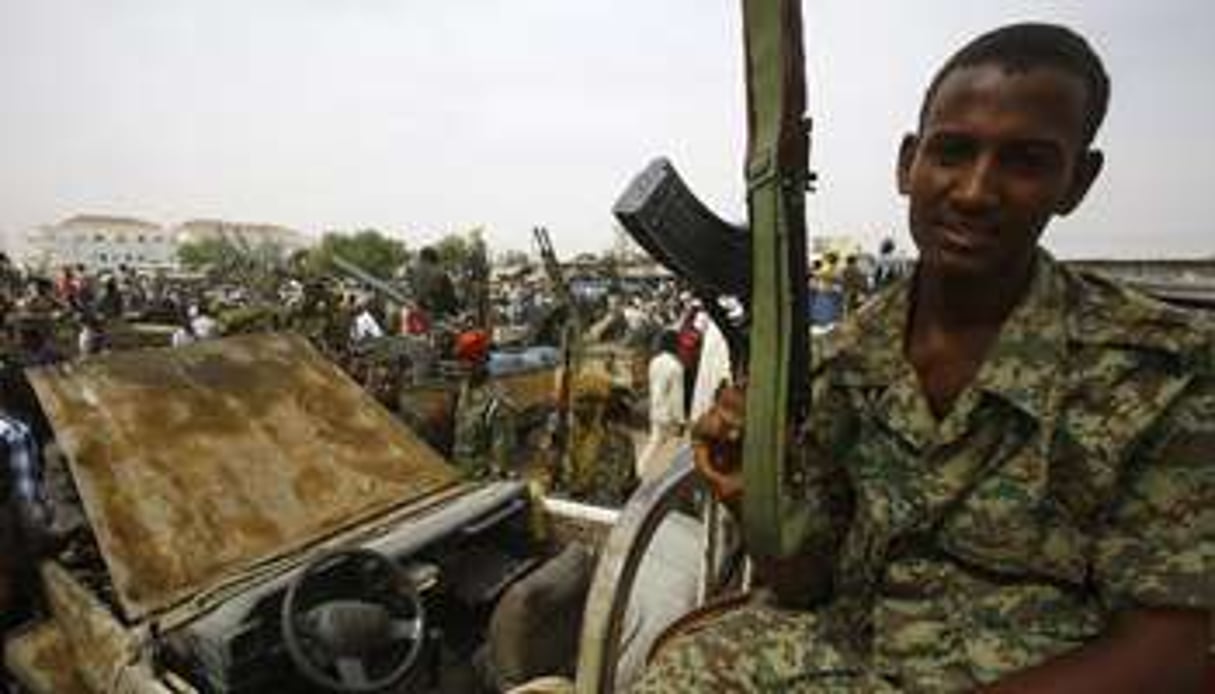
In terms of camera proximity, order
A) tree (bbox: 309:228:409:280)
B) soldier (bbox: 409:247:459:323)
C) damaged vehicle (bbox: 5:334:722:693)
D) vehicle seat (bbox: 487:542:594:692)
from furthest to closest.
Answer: tree (bbox: 309:228:409:280) < soldier (bbox: 409:247:459:323) < vehicle seat (bbox: 487:542:594:692) < damaged vehicle (bbox: 5:334:722:693)

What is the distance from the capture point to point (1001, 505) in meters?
1.51

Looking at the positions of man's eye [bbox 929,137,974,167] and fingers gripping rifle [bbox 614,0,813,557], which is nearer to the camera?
fingers gripping rifle [bbox 614,0,813,557]

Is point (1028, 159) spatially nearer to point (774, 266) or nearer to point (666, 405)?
point (774, 266)

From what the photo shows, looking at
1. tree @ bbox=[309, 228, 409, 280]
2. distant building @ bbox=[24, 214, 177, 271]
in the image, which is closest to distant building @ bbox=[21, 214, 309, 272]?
distant building @ bbox=[24, 214, 177, 271]

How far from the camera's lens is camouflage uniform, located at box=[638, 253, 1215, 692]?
54.3 inches

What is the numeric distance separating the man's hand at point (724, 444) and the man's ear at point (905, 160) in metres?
0.47

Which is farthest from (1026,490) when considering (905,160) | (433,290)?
(433,290)

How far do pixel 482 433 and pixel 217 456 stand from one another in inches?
122

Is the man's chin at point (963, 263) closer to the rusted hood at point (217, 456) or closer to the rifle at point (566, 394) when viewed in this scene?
the rusted hood at point (217, 456)

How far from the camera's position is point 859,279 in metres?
10.1

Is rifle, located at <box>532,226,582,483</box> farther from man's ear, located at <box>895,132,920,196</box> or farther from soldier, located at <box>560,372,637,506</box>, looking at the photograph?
man's ear, located at <box>895,132,920,196</box>

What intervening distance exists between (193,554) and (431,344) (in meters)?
8.67

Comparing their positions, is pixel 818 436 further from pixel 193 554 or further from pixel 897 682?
pixel 193 554

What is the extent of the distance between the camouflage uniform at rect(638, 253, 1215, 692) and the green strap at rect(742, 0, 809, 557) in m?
0.11
